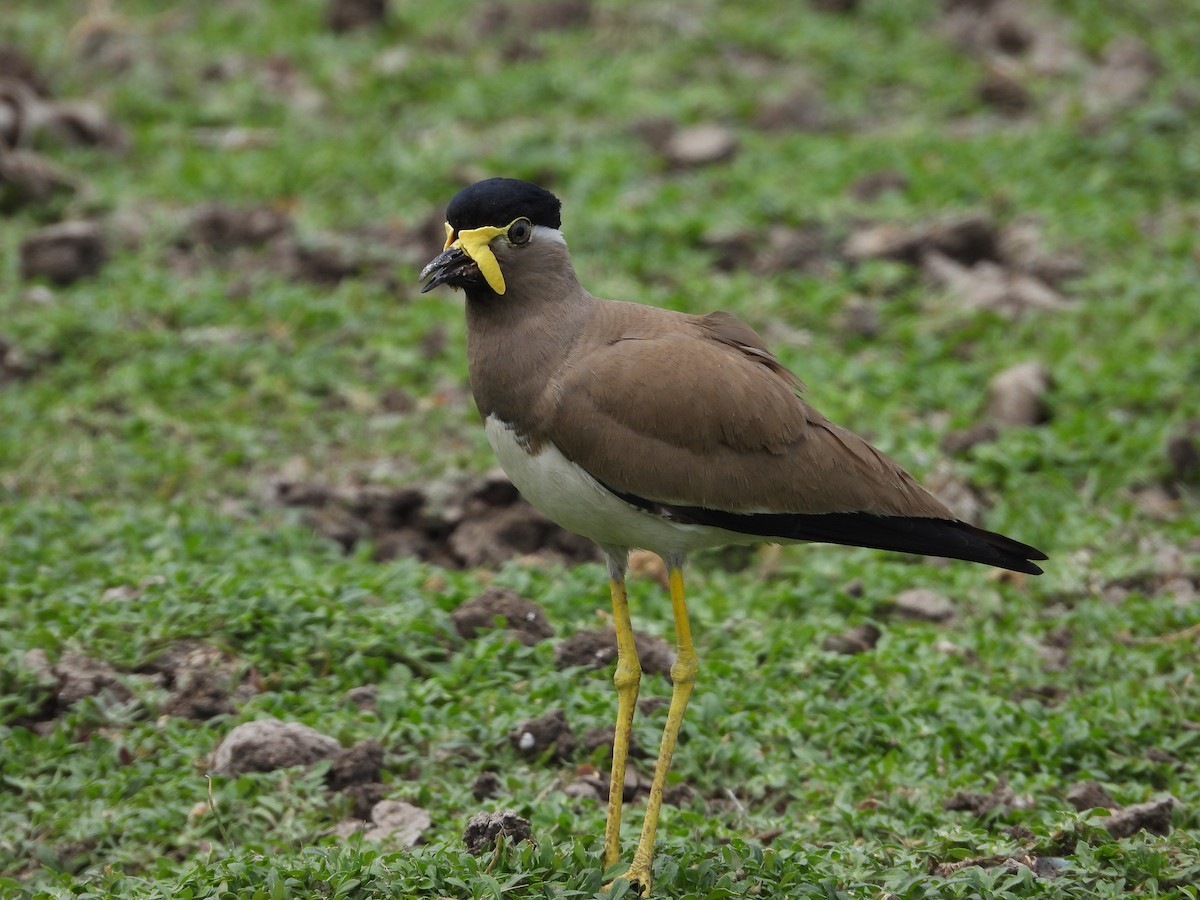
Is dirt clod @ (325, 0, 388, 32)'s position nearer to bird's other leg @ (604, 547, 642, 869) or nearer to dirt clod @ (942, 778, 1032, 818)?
bird's other leg @ (604, 547, 642, 869)

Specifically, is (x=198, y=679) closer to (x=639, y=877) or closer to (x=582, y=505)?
(x=582, y=505)

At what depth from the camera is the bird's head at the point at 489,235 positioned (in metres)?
4.78

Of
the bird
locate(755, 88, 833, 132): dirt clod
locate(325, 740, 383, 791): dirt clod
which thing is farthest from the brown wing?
locate(755, 88, 833, 132): dirt clod

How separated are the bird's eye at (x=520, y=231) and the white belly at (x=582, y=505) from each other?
1.89 feet

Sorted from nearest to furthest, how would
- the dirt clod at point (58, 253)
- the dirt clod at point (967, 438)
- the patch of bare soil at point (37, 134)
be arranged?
the dirt clod at point (967, 438), the dirt clod at point (58, 253), the patch of bare soil at point (37, 134)

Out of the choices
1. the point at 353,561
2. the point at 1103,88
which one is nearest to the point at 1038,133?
the point at 1103,88

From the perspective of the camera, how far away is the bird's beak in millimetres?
4762

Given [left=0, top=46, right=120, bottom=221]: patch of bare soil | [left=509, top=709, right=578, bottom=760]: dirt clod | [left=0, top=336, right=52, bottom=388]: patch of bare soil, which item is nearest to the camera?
[left=509, top=709, right=578, bottom=760]: dirt clod

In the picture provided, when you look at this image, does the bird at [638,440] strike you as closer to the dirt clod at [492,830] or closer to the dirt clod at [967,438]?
the dirt clod at [492,830]

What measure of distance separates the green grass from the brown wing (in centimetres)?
112

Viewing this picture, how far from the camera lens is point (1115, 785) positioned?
5324mm

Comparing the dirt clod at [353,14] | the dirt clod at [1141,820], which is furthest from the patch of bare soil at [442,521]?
the dirt clod at [353,14]

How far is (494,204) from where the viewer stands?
15.7ft

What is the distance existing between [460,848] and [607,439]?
1.36 meters
